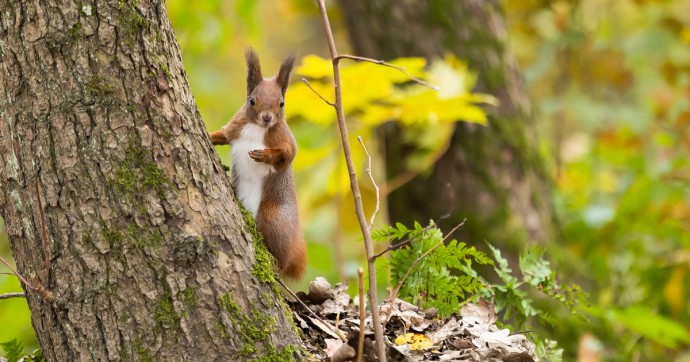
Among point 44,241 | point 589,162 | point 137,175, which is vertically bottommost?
point 589,162

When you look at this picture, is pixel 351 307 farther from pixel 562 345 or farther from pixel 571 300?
pixel 562 345

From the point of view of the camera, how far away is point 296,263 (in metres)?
2.91

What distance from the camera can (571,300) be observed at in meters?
2.81

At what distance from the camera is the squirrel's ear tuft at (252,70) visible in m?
2.84

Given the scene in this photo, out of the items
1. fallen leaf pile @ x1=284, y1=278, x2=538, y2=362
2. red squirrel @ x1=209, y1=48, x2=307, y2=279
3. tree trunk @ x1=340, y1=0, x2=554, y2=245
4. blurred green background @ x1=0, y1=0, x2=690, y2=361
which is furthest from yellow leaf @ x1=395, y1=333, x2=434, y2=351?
tree trunk @ x1=340, y1=0, x2=554, y2=245

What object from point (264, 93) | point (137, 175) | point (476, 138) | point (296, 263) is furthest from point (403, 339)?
point (476, 138)

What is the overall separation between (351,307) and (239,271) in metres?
0.66

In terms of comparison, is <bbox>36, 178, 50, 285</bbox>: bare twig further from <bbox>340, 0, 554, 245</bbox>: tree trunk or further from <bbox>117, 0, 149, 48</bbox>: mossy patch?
<bbox>340, 0, 554, 245</bbox>: tree trunk

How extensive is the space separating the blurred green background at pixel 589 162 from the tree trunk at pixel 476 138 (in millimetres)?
149

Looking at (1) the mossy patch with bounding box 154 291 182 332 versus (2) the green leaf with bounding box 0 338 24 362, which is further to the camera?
(2) the green leaf with bounding box 0 338 24 362

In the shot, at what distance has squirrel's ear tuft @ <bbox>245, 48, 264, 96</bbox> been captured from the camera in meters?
2.84

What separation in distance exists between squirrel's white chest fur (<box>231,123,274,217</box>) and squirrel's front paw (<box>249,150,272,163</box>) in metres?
0.10

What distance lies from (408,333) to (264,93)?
1.00 metres

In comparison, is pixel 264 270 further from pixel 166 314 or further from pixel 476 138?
pixel 476 138
